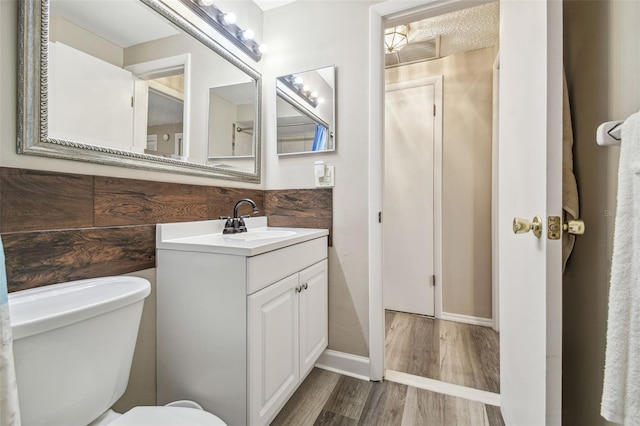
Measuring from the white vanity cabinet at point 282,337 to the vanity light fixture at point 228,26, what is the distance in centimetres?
141

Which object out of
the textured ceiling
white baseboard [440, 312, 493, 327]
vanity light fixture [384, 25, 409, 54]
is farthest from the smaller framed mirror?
white baseboard [440, 312, 493, 327]

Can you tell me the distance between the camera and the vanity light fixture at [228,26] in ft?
4.63

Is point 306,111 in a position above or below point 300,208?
above

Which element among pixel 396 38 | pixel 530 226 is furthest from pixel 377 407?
pixel 396 38

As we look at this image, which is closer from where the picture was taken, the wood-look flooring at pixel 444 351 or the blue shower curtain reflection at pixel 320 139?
the wood-look flooring at pixel 444 351

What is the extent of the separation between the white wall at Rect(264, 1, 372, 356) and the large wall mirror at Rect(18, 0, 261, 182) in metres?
0.49

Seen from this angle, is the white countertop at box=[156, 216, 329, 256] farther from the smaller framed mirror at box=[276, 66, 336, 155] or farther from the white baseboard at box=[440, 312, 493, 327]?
the white baseboard at box=[440, 312, 493, 327]

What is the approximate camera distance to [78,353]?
2.35 ft

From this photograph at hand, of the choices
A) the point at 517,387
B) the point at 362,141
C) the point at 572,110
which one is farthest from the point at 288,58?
the point at 517,387

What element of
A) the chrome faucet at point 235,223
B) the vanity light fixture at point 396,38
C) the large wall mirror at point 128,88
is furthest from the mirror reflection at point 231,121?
the vanity light fixture at point 396,38

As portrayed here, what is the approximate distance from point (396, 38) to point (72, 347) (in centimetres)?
252

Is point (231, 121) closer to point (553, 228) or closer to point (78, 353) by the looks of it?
point (78, 353)

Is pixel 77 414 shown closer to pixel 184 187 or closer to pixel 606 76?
pixel 184 187

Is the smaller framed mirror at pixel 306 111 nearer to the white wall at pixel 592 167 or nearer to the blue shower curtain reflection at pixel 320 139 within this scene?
the blue shower curtain reflection at pixel 320 139
